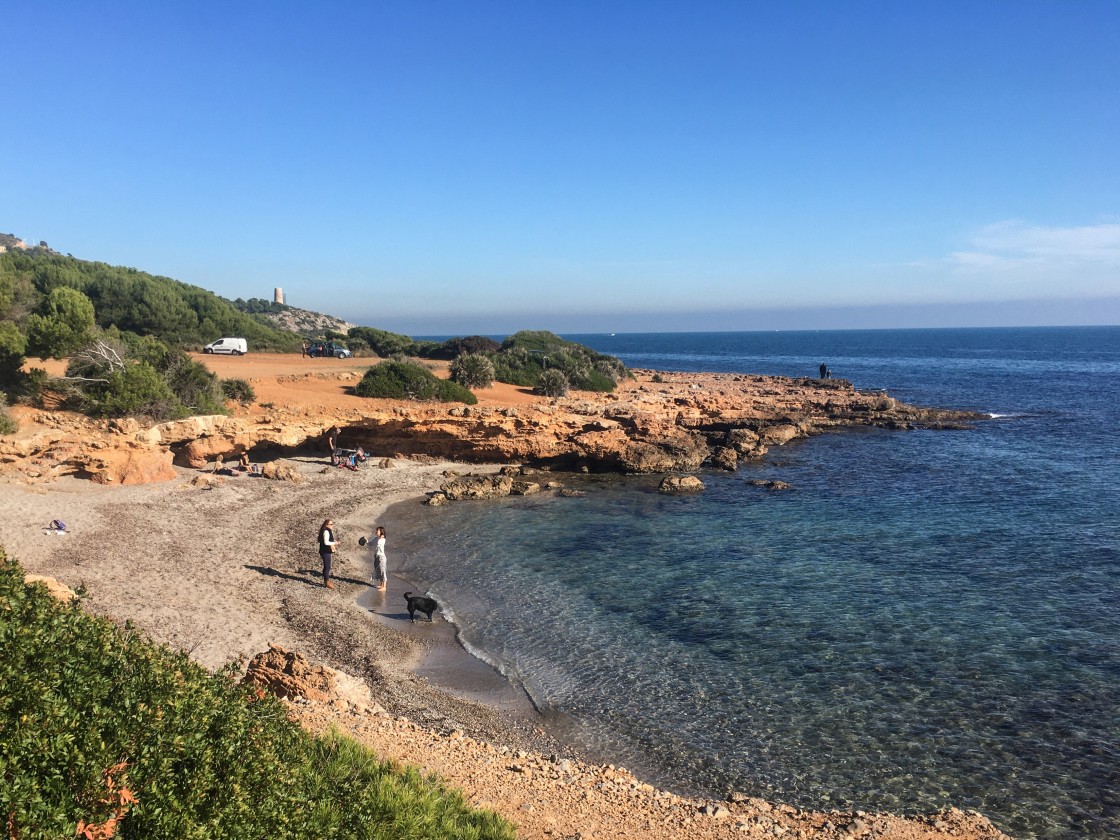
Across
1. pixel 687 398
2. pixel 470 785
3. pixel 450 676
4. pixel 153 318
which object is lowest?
pixel 450 676

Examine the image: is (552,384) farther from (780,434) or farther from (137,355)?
(137,355)

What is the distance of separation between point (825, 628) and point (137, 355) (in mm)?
25465

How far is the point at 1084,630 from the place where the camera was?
1318 centimetres

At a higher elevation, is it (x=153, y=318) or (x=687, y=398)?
(x=153, y=318)

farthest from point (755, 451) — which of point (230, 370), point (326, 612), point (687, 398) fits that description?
point (230, 370)

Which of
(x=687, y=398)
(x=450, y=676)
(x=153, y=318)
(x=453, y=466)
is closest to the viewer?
(x=450, y=676)

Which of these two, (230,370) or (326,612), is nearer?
(326,612)

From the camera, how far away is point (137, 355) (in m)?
26.0

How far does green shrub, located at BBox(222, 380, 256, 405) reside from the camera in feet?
88.1

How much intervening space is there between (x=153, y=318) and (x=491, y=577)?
3985 cm

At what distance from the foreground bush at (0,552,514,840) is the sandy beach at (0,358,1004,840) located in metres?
2.28

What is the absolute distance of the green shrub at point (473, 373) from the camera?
36.7 m

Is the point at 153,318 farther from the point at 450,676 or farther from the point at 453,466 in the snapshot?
the point at 450,676

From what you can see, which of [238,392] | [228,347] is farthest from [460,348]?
[238,392]
